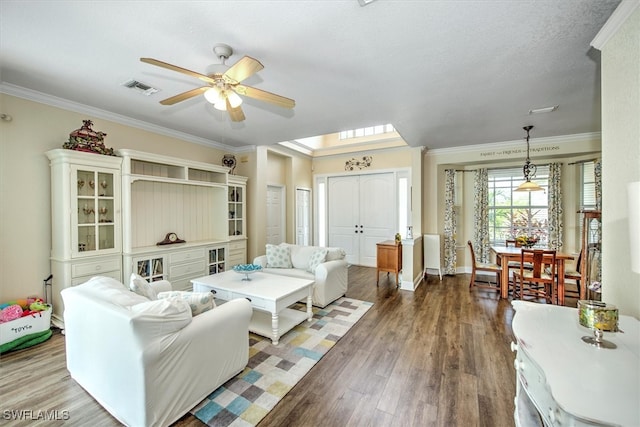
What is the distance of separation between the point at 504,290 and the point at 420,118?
293 cm

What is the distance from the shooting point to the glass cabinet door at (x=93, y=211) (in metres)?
2.91

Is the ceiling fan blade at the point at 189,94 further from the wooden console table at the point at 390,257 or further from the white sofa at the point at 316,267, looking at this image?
the wooden console table at the point at 390,257

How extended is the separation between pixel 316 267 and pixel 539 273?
3.19 metres

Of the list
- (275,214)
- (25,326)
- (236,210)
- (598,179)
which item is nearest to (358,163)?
(275,214)

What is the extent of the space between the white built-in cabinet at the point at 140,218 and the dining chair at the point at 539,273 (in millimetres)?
4567

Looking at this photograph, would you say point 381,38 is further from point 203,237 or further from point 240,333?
point 203,237

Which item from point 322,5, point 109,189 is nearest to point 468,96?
point 322,5

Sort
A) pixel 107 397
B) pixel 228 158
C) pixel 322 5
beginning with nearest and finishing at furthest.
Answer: pixel 322 5 < pixel 107 397 < pixel 228 158

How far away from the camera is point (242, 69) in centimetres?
178

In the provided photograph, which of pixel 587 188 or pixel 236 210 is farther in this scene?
pixel 236 210

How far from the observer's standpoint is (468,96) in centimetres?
285

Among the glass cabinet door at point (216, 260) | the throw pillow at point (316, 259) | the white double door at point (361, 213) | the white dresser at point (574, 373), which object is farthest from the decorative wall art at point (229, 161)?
the white dresser at point (574, 373)

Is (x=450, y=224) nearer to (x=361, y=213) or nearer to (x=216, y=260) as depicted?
(x=361, y=213)

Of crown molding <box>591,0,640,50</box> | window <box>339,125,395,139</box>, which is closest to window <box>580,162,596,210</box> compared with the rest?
window <box>339,125,395,139</box>
